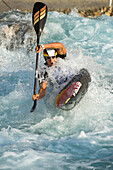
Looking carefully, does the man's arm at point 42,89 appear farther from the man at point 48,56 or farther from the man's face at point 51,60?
the man's face at point 51,60

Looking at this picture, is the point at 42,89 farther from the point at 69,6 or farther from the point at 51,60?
the point at 69,6

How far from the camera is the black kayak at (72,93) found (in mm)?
4176

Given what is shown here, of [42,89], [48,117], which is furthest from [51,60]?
[48,117]

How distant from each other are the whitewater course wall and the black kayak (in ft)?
26.3

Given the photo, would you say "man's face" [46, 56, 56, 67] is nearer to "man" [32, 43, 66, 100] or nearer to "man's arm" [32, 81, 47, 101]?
"man" [32, 43, 66, 100]

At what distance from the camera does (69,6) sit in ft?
41.4

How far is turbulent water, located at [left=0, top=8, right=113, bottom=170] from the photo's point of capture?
119 inches

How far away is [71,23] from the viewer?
34.4 ft

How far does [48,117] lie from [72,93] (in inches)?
26.5

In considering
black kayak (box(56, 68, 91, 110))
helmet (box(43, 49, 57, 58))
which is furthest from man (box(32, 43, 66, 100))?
black kayak (box(56, 68, 91, 110))

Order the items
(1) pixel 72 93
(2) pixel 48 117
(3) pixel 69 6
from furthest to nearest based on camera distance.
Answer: (3) pixel 69 6
(2) pixel 48 117
(1) pixel 72 93

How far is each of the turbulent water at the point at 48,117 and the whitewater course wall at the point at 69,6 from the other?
126 inches

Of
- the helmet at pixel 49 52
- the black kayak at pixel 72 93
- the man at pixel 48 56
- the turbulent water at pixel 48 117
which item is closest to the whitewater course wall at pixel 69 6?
the turbulent water at pixel 48 117

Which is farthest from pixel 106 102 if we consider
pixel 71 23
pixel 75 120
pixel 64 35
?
pixel 71 23
